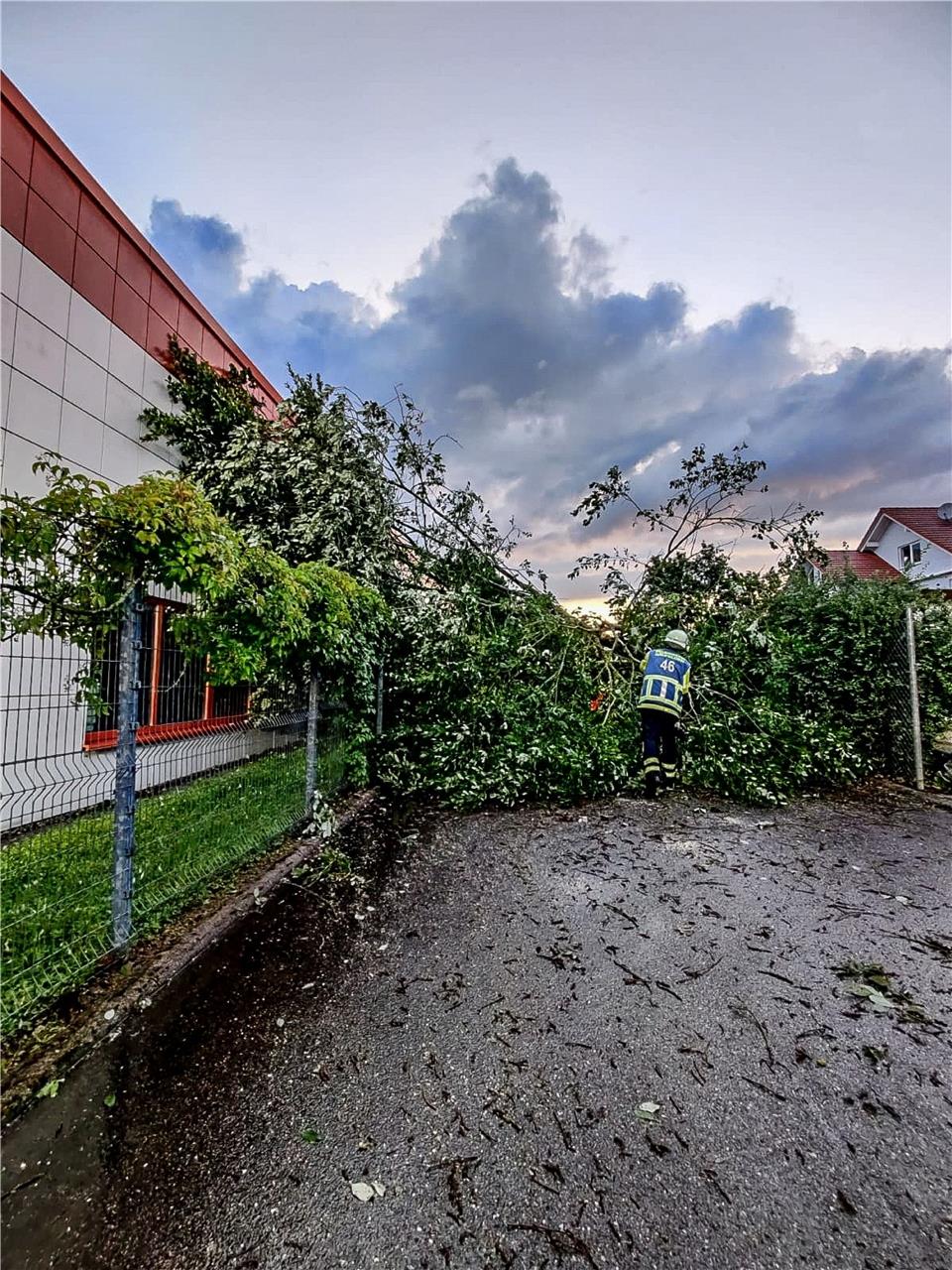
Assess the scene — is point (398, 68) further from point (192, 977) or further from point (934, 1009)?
point (934, 1009)

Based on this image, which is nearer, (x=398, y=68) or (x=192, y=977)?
(x=192, y=977)

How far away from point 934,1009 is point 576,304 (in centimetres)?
1055

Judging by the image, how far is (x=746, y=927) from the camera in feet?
10.4

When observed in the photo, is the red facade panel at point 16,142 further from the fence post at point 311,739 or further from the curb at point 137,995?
the curb at point 137,995

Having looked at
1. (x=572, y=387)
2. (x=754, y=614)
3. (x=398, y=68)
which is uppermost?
(x=398, y=68)

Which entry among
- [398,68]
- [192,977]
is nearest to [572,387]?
[398,68]

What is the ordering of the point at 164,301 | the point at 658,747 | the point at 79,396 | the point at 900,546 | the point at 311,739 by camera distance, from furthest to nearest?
1. the point at 900,546
2. the point at 164,301
3. the point at 658,747
4. the point at 79,396
5. the point at 311,739

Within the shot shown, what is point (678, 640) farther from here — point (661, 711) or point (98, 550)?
point (98, 550)

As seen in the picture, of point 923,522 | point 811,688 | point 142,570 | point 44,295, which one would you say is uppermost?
point 923,522

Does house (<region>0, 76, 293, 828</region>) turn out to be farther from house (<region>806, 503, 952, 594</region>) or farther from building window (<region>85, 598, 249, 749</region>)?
house (<region>806, 503, 952, 594</region>)

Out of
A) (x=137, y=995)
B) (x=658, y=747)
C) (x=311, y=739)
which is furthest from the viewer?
(x=658, y=747)

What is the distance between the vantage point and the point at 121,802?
2.66 metres

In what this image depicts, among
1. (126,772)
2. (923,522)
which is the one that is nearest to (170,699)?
(126,772)

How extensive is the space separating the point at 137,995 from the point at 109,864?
1129mm
